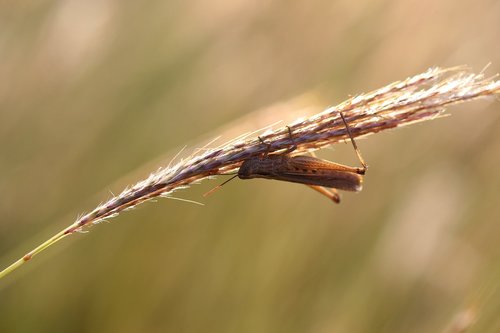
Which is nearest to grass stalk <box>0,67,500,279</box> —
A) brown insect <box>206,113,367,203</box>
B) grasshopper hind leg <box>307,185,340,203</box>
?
brown insect <box>206,113,367,203</box>

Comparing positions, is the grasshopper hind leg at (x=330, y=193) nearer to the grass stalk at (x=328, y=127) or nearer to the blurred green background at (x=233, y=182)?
the blurred green background at (x=233, y=182)

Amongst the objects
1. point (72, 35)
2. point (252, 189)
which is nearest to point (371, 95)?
point (252, 189)

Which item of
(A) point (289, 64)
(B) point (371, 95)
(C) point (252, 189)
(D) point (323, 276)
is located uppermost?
(A) point (289, 64)

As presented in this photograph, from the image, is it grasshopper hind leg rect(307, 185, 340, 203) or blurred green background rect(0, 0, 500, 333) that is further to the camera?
grasshopper hind leg rect(307, 185, 340, 203)

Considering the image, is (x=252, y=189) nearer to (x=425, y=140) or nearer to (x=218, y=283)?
(x=218, y=283)

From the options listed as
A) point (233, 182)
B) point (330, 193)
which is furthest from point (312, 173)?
point (233, 182)

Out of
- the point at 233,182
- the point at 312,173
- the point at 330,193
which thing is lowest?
the point at 330,193

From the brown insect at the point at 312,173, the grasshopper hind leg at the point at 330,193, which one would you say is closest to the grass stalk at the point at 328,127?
the brown insect at the point at 312,173

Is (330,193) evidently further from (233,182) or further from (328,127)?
(328,127)

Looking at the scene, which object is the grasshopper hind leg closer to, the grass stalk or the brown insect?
the brown insect
